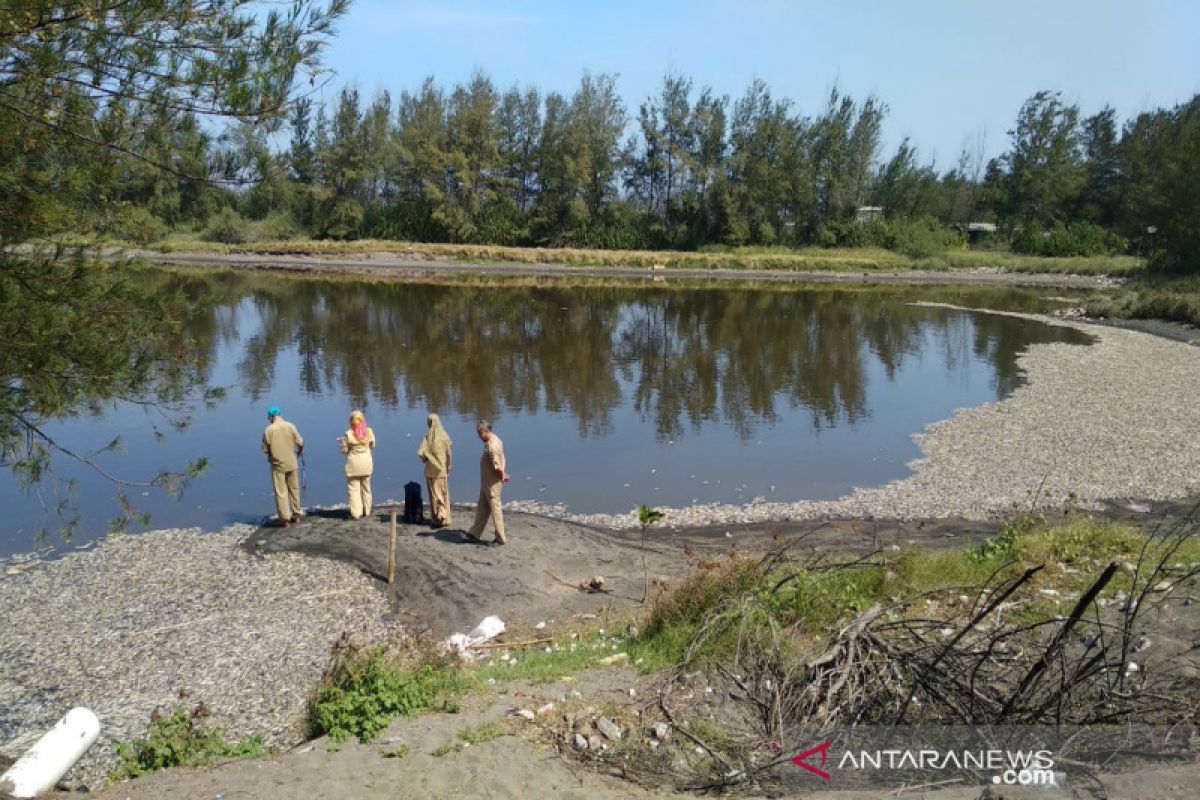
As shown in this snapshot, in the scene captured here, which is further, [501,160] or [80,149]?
[501,160]

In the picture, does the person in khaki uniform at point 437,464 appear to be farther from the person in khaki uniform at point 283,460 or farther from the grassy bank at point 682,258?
the grassy bank at point 682,258

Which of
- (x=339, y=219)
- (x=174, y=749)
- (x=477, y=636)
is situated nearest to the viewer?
(x=174, y=749)

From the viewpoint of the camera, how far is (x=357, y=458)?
49.0 feet

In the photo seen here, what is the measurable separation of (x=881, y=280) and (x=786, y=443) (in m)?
58.4

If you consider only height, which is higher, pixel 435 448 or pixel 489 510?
A: pixel 435 448

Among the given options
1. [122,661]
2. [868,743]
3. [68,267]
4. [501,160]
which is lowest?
[122,661]

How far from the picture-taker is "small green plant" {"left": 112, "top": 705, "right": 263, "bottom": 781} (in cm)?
755

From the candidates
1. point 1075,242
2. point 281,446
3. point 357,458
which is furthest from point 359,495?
point 1075,242

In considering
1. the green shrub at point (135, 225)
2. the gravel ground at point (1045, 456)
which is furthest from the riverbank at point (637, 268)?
the green shrub at point (135, 225)

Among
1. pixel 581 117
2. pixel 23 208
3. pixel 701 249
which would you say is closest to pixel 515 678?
pixel 23 208

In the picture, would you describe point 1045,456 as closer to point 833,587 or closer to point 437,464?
point 833,587

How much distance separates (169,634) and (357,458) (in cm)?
434

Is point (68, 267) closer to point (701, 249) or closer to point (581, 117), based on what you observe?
point (701, 249)

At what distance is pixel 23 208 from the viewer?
22.4ft
